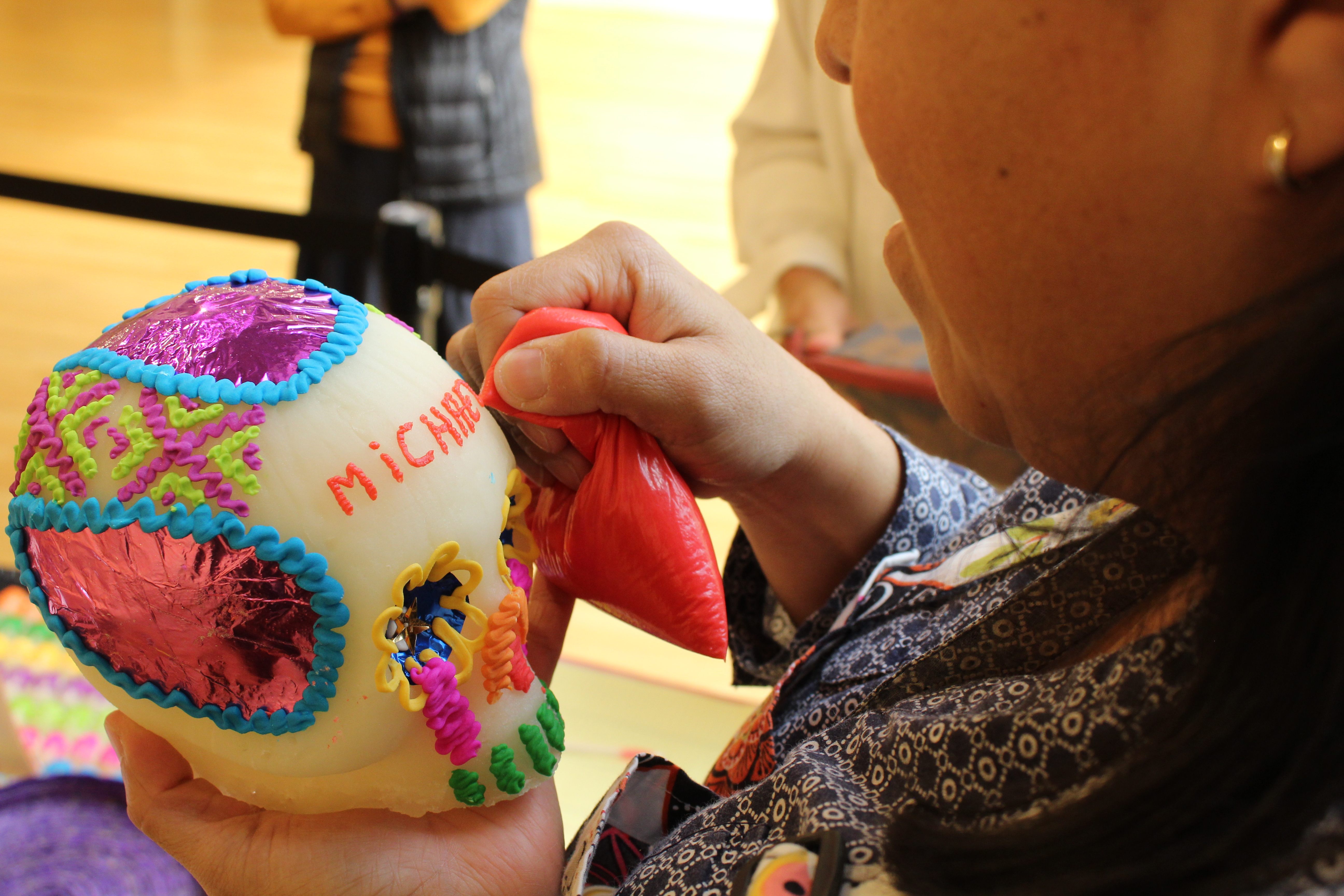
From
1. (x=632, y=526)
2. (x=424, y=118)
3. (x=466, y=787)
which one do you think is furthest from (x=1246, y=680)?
(x=424, y=118)

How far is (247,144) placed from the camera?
4492mm

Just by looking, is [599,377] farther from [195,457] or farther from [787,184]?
[787,184]

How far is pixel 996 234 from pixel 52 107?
17.1ft

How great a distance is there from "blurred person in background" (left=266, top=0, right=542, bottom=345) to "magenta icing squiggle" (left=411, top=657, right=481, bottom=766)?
129 centimetres

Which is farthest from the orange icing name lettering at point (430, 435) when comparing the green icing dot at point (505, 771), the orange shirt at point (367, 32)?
the orange shirt at point (367, 32)

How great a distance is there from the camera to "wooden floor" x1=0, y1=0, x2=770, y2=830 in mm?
2998

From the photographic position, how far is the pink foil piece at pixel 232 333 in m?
0.70

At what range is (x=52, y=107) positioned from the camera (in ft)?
15.2

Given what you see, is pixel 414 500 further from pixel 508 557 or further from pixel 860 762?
pixel 860 762

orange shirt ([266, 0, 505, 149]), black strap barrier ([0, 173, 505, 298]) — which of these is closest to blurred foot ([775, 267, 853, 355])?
black strap barrier ([0, 173, 505, 298])

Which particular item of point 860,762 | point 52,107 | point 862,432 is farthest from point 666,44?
point 860,762

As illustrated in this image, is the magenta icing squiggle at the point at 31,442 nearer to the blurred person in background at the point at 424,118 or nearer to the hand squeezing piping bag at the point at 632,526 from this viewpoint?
the hand squeezing piping bag at the point at 632,526

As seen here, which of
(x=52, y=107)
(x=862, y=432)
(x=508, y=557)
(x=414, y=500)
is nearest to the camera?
(x=414, y=500)

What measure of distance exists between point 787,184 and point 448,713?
1329 millimetres
